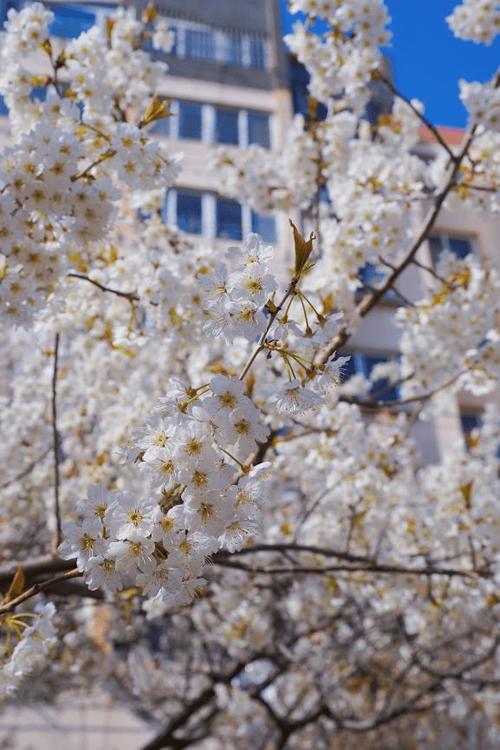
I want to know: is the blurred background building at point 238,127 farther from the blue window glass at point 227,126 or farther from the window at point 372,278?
the window at point 372,278

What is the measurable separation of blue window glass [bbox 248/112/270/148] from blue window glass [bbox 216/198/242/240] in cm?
237

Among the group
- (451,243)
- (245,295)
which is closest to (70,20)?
(451,243)

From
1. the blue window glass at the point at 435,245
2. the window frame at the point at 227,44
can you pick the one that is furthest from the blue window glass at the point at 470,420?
the window frame at the point at 227,44

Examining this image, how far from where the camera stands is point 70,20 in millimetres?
15125

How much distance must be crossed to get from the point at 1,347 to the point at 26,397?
4.84 metres

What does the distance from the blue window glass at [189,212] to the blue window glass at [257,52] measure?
5.35 meters

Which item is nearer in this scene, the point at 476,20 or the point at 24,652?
the point at 24,652

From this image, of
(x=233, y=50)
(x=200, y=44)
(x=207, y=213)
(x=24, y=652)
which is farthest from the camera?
(x=233, y=50)

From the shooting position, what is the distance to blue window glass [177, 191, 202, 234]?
14867 millimetres

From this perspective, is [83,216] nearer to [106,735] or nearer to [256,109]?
[106,735]

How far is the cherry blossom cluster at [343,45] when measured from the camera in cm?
414

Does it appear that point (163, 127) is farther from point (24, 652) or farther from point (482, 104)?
point (24, 652)

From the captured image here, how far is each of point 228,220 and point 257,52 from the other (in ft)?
22.1

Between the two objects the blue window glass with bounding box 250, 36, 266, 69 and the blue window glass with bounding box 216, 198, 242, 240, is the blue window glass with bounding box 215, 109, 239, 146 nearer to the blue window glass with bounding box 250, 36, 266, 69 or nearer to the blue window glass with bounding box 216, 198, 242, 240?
the blue window glass with bounding box 250, 36, 266, 69
